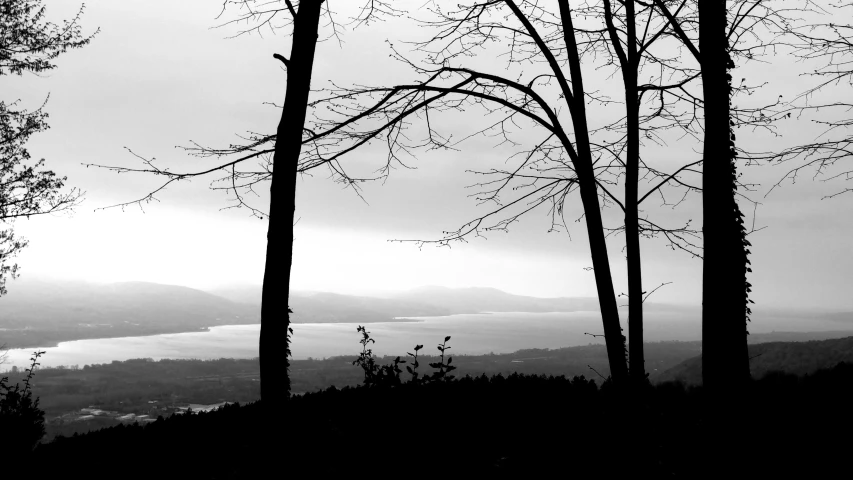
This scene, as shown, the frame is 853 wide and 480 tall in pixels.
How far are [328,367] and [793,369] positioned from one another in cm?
12011

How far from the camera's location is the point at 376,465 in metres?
4.40

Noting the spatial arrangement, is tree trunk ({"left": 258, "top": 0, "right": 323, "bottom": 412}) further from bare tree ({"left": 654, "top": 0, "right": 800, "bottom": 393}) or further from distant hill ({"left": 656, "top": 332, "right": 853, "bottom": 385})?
distant hill ({"left": 656, "top": 332, "right": 853, "bottom": 385})

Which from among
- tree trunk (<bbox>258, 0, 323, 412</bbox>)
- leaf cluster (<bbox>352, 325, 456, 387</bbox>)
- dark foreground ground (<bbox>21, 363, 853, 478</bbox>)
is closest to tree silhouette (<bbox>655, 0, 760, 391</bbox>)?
dark foreground ground (<bbox>21, 363, 853, 478</bbox>)

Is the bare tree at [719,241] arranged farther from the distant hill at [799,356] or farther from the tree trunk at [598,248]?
the distant hill at [799,356]

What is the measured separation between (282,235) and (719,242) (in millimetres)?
5459

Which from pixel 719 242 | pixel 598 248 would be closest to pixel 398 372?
pixel 598 248

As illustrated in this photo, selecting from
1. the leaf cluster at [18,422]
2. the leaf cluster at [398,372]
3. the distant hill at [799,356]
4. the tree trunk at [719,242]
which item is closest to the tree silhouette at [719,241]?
the tree trunk at [719,242]

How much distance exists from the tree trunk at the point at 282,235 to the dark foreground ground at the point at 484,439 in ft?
1.44

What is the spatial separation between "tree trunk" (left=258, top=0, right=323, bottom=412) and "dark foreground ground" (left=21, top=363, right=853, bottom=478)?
0.44m

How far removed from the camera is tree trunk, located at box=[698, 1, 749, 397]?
22.1 feet

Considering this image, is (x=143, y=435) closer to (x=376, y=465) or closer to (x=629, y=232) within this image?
(x=376, y=465)

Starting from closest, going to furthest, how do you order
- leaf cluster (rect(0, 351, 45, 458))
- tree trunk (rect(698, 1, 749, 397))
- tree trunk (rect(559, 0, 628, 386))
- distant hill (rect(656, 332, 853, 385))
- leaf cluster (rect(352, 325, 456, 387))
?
tree trunk (rect(698, 1, 749, 397)), leaf cluster (rect(352, 325, 456, 387)), leaf cluster (rect(0, 351, 45, 458)), tree trunk (rect(559, 0, 628, 386)), distant hill (rect(656, 332, 853, 385))

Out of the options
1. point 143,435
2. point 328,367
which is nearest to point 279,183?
point 143,435

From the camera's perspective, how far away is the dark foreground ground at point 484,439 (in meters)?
4.38
